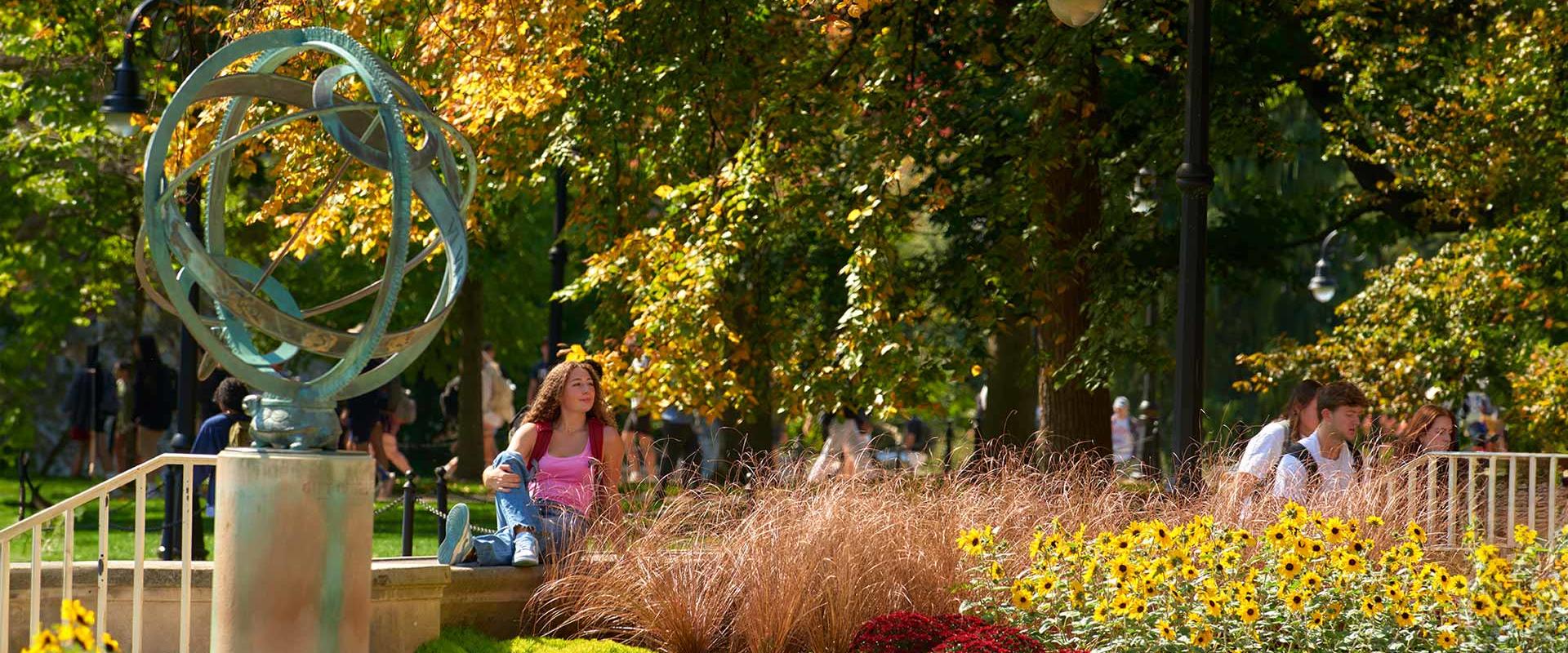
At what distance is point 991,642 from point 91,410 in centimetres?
1770

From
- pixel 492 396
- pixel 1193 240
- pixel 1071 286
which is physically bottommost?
pixel 492 396

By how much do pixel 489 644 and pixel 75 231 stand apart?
14571mm

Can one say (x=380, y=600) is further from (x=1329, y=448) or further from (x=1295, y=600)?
(x=1329, y=448)

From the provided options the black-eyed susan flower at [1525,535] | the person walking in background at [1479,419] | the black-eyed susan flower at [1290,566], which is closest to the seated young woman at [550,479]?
the black-eyed susan flower at [1290,566]

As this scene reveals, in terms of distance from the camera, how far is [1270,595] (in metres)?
7.32

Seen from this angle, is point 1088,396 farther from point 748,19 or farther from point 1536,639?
point 1536,639

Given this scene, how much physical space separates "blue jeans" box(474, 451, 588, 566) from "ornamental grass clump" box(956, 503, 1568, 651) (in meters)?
1.96

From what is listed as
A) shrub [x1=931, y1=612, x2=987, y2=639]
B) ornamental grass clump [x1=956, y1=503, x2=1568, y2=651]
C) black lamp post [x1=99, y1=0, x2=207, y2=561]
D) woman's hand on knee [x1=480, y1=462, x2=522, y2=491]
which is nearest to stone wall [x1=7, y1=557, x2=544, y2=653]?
woman's hand on knee [x1=480, y1=462, x2=522, y2=491]

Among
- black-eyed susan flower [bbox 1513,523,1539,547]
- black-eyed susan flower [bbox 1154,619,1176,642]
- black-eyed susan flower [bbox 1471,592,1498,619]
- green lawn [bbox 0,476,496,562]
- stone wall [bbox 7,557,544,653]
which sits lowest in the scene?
green lawn [bbox 0,476,496,562]

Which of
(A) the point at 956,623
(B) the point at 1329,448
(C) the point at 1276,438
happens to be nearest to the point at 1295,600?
(A) the point at 956,623

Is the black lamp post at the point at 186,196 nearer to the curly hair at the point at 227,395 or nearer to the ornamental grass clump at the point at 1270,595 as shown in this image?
the curly hair at the point at 227,395

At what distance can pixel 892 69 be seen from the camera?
12.6 m

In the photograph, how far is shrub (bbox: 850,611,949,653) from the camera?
7.19 metres

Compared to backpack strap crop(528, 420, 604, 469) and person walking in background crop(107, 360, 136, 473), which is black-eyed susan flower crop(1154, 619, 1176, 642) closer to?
backpack strap crop(528, 420, 604, 469)
